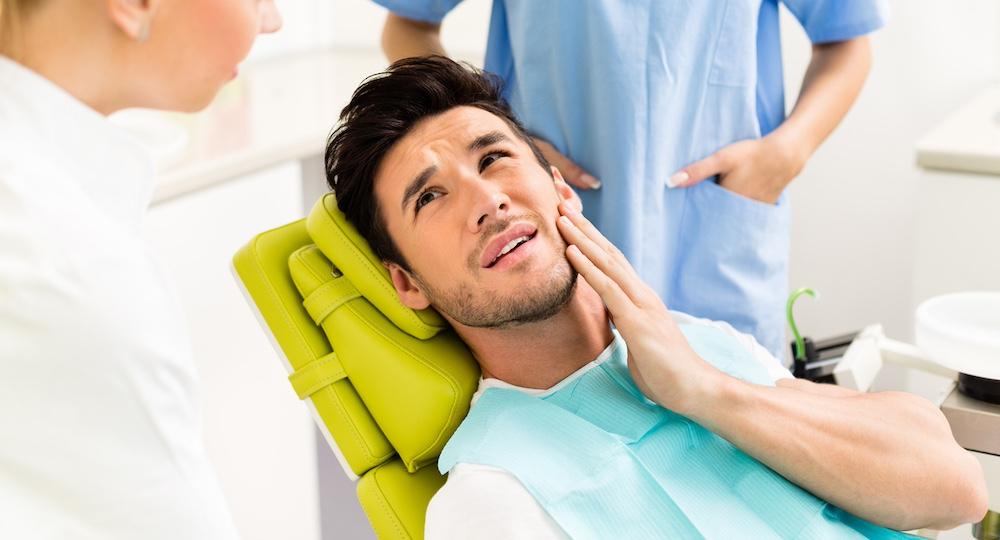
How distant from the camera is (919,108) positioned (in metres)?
2.58

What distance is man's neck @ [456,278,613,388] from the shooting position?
1.47 metres

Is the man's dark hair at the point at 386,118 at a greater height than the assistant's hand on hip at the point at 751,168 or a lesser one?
greater

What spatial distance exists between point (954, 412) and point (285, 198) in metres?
2.10

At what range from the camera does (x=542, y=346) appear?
1479 millimetres

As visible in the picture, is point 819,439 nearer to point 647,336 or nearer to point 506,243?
point 647,336

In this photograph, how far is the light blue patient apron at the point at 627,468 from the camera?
4.23ft

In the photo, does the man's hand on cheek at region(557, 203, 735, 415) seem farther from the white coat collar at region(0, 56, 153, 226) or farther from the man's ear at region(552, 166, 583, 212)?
the white coat collar at region(0, 56, 153, 226)

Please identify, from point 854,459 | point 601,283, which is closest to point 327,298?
point 601,283

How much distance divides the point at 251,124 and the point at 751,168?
1165 mm

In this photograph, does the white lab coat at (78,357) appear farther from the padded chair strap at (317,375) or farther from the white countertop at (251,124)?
the white countertop at (251,124)

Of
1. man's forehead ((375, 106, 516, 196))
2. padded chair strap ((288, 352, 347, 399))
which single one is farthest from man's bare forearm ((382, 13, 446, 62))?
padded chair strap ((288, 352, 347, 399))

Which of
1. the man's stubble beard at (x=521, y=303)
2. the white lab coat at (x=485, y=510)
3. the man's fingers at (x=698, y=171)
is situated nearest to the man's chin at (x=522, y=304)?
the man's stubble beard at (x=521, y=303)

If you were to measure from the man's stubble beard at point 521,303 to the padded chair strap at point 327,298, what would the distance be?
179 mm

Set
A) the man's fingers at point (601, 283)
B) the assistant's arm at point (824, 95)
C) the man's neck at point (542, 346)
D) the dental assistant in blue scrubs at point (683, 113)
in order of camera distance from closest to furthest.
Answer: the man's fingers at point (601, 283) < the man's neck at point (542, 346) < the dental assistant in blue scrubs at point (683, 113) < the assistant's arm at point (824, 95)
